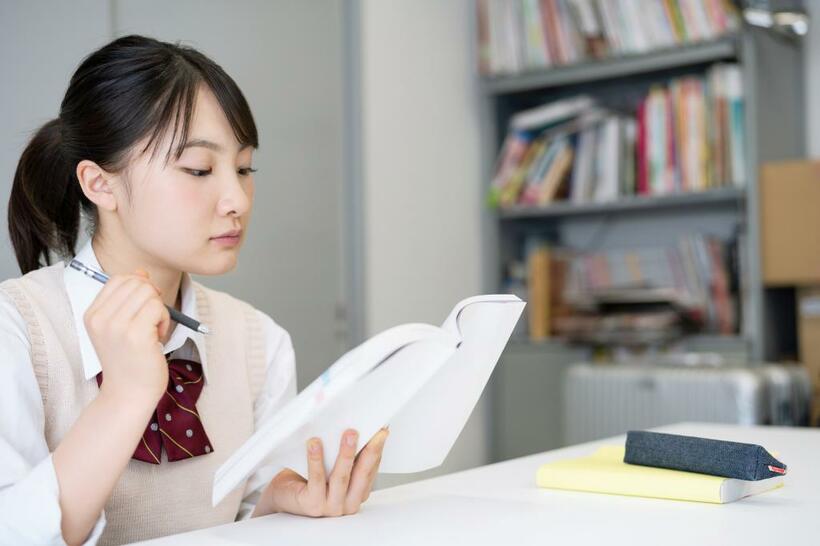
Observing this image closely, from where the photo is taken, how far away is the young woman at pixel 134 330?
0.94 metres

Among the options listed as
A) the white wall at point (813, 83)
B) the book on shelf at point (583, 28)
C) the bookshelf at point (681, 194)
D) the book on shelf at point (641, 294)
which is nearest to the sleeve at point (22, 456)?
the book on shelf at point (641, 294)

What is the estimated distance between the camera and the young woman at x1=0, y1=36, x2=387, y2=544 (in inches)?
37.0

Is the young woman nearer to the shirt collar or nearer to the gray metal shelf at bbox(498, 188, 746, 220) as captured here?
the shirt collar

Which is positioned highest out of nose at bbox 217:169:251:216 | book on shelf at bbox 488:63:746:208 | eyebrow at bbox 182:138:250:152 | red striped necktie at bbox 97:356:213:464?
book on shelf at bbox 488:63:746:208

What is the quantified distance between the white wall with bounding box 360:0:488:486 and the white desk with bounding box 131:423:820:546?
1.88m

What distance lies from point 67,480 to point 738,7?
105 inches

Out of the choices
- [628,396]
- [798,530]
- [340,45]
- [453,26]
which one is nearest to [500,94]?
[453,26]

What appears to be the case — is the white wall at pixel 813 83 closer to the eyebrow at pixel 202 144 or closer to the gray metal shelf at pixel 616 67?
the gray metal shelf at pixel 616 67

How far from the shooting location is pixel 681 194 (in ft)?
10.3

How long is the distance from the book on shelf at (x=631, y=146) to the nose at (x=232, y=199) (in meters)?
2.18

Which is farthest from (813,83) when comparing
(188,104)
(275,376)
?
(188,104)

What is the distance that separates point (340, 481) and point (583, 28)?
262cm

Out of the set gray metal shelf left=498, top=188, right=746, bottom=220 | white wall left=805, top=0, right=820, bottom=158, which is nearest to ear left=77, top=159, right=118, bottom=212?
gray metal shelf left=498, top=188, right=746, bottom=220

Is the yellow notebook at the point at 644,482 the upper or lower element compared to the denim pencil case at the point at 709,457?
lower
